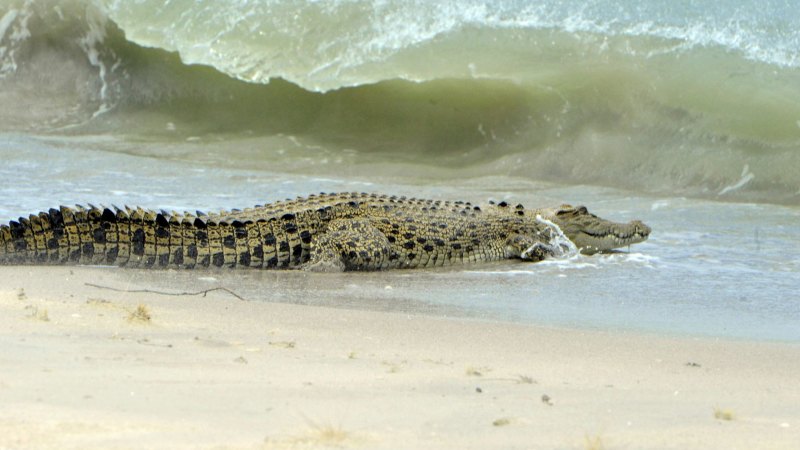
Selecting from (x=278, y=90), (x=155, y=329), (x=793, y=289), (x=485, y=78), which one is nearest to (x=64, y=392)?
(x=155, y=329)

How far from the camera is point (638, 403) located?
379 centimetres

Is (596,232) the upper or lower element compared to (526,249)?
upper

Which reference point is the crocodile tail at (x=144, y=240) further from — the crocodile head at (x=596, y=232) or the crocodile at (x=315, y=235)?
the crocodile head at (x=596, y=232)

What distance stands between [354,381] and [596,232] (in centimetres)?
523

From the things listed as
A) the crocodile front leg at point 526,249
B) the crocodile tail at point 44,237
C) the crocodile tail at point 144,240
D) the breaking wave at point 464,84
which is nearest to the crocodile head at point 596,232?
the crocodile front leg at point 526,249

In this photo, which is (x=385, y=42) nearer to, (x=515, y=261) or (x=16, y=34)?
(x=16, y=34)

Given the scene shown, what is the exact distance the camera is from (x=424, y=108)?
16.1 m

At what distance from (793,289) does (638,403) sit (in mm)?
3796

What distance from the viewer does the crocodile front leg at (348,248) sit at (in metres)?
7.58

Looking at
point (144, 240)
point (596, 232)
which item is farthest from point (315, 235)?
point (596, 232)

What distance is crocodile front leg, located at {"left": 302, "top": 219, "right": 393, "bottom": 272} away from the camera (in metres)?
7.58

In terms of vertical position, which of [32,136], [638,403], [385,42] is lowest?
[638,403]

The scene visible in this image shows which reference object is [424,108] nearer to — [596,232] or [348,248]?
[596,232]

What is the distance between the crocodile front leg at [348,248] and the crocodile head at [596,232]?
5.43 feet
